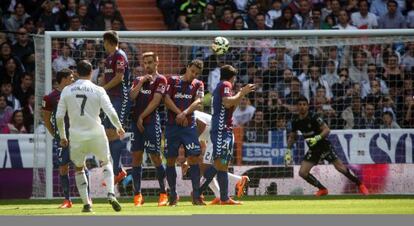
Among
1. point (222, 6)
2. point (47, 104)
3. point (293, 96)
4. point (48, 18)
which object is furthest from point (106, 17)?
point (47, 104)

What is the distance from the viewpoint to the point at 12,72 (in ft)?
81.0

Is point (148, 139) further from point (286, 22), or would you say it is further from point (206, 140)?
point (286, 22)

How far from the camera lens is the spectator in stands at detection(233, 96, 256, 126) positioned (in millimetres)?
23381

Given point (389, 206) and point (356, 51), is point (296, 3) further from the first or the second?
point (389, 206)

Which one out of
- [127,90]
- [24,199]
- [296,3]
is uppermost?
[296,3]

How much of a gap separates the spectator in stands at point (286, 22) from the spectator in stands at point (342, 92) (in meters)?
3.39

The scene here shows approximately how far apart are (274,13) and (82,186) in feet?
37.8

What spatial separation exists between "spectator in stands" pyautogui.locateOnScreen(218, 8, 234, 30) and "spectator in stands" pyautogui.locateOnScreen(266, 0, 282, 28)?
793 mm

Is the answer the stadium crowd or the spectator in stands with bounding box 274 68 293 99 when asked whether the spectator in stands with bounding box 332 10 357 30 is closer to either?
the stadium crowd

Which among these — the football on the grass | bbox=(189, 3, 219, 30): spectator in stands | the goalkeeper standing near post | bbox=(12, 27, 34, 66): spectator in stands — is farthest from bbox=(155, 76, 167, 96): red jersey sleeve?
bbox=(189, 3, 219, 30): spectator in stands

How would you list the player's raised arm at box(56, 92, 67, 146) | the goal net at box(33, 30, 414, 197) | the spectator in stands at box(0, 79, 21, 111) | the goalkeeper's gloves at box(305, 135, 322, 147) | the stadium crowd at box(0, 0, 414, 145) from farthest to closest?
1. the spectator in stands at box(0, 79, 21, 111)
2. the stadium crowd at box(0, 0, 414, 145)
3. the goal net at box(33, 30, 414, 197)
4. the goalkeeper's gloves at box(305, 135, 322, 147)
5. the player's raised arm at box(56, 92, 67, 146)

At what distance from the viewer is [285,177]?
74.9 feet

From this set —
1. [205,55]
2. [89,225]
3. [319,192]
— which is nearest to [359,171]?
[319,192]

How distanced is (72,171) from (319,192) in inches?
173
